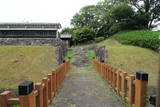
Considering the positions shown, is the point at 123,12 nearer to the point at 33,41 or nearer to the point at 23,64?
the point at 33,41

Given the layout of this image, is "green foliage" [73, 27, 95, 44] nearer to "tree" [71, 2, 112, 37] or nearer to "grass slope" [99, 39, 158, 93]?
"tree" [71, 2, 112, 37]

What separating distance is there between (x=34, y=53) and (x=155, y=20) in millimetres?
17048

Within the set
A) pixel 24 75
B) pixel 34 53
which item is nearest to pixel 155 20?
pixel 34 53

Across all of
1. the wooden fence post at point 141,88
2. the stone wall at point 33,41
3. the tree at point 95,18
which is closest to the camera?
the wooden fence post at point 141,88

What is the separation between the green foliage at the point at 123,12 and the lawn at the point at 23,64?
10.9m

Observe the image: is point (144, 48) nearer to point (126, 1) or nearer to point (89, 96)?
point (126, 1)

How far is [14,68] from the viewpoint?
11070 mm

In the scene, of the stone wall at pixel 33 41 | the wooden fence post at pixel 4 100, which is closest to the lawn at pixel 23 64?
the stone wall at pixel 33 41

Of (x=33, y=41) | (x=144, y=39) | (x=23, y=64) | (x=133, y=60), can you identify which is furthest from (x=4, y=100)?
(x=144, y=39)

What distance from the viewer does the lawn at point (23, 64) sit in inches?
384

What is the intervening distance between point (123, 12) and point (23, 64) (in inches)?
565

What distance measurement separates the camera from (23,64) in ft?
38.4

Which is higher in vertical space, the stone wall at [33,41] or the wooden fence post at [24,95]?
the stone wall at [33,41]

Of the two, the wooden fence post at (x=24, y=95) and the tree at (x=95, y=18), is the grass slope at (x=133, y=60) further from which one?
the tree at (x=95, y=18)
